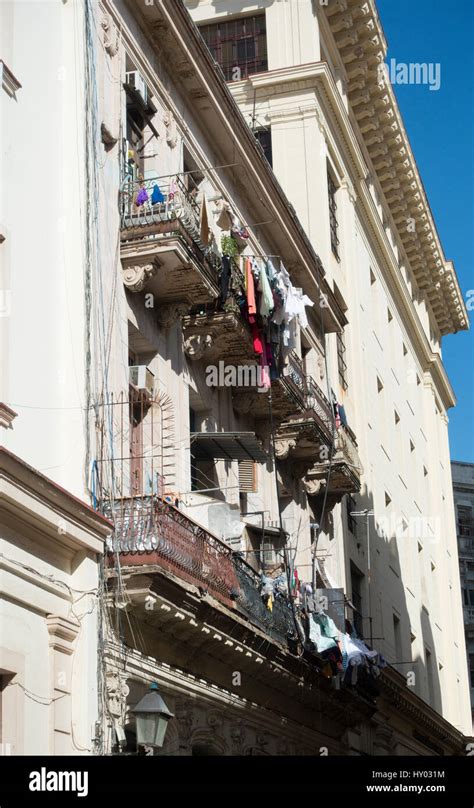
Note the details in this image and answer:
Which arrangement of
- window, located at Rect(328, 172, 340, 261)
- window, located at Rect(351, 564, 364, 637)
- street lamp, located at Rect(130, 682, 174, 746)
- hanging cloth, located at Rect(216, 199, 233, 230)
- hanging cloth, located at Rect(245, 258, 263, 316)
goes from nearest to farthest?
street lamp, located at Rect(130, 682, 174, 746) < hanging cloth, located at Rect(245, 258, 263, 316) < hanging cloth, located at Rect(216, 199, 233, 230) < window, located at Rect(351, 564, 364, 637) < window, located at Rect(328, 172, 340, 261)

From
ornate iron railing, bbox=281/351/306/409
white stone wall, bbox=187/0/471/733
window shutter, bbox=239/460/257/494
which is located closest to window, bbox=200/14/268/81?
white stone wall, bbox=187/0/471/733

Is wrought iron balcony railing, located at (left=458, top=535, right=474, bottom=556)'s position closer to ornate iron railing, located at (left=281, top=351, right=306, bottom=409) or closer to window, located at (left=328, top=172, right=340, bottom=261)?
window, located at (left=328, top=172, right=340, bottom=261)

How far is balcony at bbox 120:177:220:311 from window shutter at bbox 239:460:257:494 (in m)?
5.50

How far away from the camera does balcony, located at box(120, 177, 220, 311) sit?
60.1ft

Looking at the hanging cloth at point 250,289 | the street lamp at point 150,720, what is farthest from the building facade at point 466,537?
the street lamp at point 150,720

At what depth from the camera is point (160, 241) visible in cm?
1830

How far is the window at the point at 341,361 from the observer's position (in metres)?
34.6

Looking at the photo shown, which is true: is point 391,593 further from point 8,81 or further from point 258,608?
point 8,81

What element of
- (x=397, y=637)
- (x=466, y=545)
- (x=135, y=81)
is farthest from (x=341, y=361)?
(x=466, y=545)

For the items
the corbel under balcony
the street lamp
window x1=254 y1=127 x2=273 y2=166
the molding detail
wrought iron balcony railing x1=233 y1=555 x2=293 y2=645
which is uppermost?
window x1=254 y1=127 x2=273 y2=166

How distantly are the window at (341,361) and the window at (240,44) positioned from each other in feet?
26.7

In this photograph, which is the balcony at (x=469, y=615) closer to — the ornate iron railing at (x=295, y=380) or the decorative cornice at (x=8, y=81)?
the ornate iron railing at (x=295, y=380)

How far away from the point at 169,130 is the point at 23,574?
10100 millimetres

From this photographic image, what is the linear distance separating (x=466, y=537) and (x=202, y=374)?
56282mm
